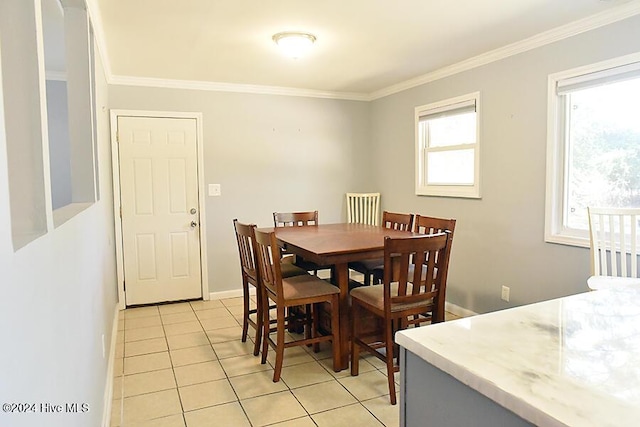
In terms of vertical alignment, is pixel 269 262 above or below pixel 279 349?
above

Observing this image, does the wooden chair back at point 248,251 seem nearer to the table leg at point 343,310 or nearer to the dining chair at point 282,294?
the dining chair at point 282,294

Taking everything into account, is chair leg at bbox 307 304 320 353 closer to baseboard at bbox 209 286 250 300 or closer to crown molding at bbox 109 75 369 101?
baseboard at bbox 209 286 250 300

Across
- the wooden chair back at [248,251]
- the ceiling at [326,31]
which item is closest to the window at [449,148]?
the ceiling at [326,31]

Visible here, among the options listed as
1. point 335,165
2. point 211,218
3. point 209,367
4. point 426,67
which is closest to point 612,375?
point 209,367

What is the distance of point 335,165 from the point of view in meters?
5.23

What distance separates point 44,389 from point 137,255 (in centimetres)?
368

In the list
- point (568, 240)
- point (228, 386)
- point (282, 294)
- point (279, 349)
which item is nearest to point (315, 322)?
point (279, 349)

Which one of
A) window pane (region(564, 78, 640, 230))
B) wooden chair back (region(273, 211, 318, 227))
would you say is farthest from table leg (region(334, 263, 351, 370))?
window pane (region(564, 78, 640, 230))

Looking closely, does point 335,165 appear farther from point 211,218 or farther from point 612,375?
point 612,375

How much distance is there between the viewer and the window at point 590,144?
9.09ft

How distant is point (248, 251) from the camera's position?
3.13 m

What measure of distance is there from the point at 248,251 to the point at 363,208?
2387 mm

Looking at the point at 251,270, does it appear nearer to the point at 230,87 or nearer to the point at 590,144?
the point at 230,87

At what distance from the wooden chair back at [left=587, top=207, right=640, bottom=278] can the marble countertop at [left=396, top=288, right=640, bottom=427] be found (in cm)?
170
